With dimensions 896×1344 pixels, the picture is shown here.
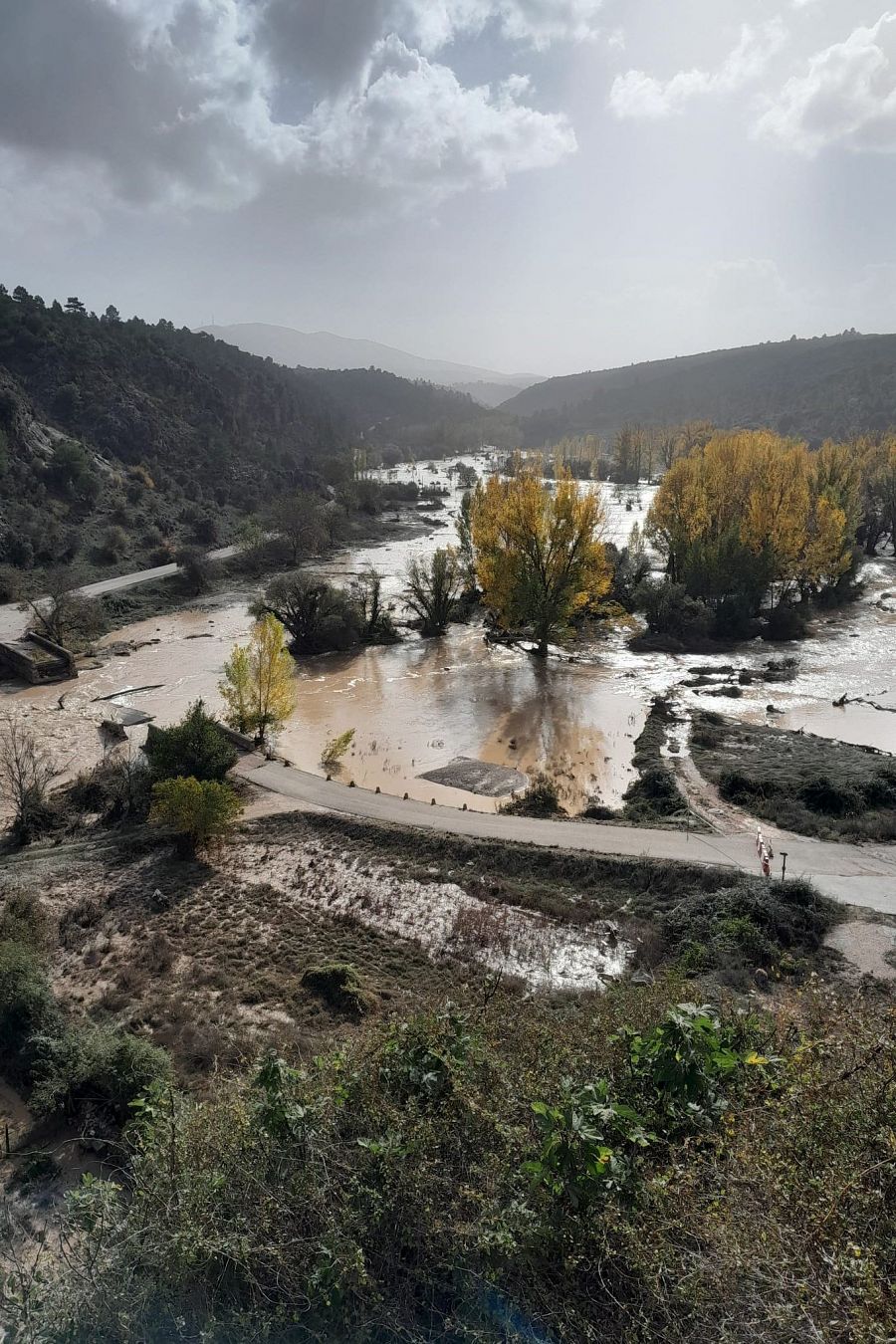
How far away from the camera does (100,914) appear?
50.0 ft

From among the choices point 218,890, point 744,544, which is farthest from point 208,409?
point 218,890

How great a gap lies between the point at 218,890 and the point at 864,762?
63.0ft

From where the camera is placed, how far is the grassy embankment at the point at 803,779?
58.0 ft

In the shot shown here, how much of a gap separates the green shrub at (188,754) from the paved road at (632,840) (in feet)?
6.40

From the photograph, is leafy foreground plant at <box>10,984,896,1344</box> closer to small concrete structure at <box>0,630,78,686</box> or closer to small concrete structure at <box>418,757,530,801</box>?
small concrete structure at <box>418,757,530,801</box>

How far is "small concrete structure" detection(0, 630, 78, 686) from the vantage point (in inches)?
1287

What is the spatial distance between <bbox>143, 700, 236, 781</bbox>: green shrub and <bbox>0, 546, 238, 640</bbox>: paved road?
22.0 metres

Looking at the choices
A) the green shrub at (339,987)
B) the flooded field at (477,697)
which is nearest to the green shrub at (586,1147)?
the green shrub at (339,987)

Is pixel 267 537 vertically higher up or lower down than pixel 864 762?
higher up

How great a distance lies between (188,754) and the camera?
794 inches

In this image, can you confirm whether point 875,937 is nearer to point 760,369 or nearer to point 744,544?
point 744,544

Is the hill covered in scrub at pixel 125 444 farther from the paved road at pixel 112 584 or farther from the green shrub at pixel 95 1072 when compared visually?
the green shrub at pixel 95 1072

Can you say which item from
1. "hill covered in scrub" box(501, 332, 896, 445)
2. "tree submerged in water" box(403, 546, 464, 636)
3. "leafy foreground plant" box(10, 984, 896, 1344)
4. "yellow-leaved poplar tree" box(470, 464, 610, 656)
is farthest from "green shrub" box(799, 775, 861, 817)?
"hill covered in scrub" box(501, 332, 896, 445)

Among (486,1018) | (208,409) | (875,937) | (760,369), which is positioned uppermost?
(760,369)
